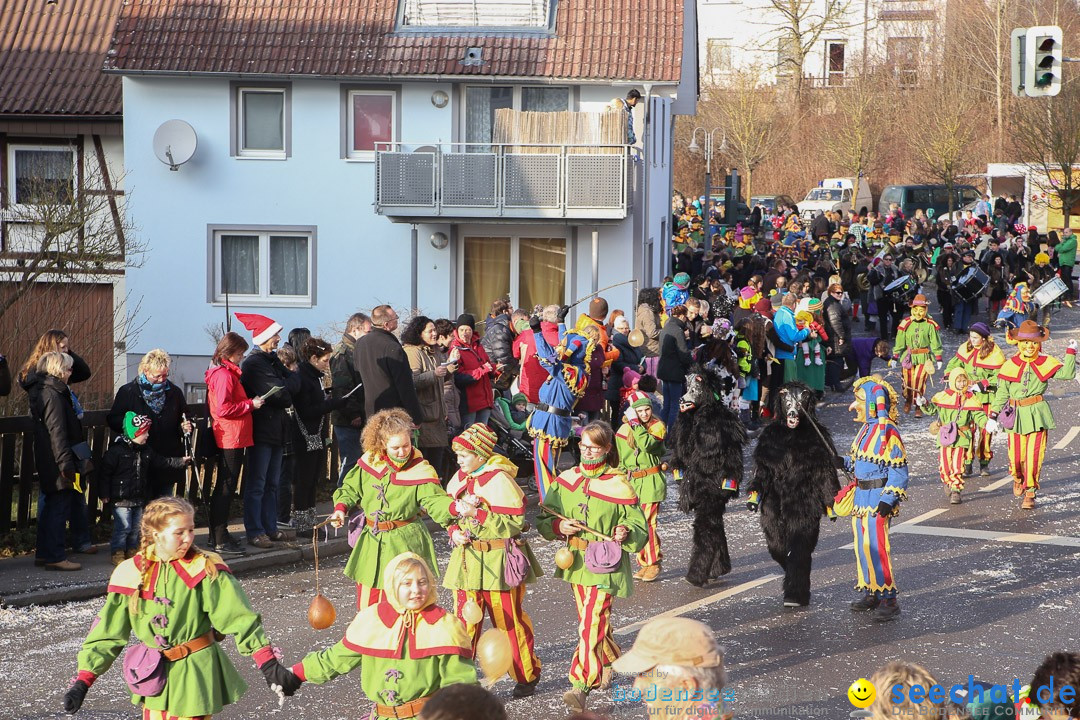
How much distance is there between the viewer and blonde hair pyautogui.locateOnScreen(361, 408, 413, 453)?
8.30m

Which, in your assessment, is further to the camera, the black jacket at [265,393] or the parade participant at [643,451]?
the black jacket at [265,393]

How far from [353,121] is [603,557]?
1963 cm

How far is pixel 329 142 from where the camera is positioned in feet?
86.7

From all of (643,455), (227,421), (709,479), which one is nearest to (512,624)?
A: (643,455)

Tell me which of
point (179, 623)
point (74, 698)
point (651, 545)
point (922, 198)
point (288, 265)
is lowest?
point (651, 545)

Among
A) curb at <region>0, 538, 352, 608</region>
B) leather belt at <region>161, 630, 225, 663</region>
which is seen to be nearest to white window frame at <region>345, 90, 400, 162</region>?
curb at <region>0, 538, 352, 608</region>

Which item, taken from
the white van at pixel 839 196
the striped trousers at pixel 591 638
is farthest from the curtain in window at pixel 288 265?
the white van at pixel 839 196

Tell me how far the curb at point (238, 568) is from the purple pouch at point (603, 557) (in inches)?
156

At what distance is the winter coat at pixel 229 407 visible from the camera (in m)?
11.0

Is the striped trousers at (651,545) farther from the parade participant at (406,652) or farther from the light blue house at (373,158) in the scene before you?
the light blue house at (373,158)

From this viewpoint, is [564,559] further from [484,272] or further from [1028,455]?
[484,272]

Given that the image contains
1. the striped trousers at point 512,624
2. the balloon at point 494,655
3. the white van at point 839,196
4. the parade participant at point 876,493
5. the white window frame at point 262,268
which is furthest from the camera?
the white van at point 839,196

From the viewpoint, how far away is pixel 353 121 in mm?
26516

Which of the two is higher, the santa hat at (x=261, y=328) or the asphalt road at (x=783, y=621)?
the santa hat at (x=261, y=328)
